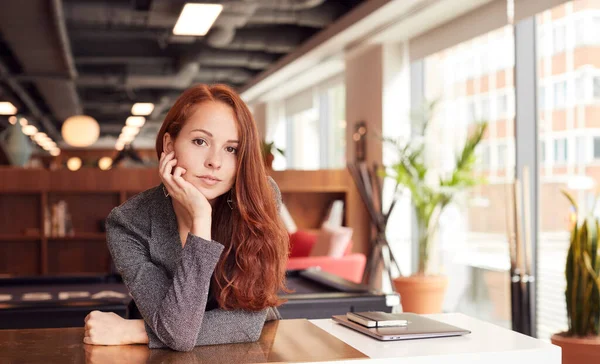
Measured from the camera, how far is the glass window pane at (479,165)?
617 cm

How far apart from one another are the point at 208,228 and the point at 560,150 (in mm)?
4225

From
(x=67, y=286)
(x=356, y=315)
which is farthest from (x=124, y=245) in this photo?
(x=67, y=286)

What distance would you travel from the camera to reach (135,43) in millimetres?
10484

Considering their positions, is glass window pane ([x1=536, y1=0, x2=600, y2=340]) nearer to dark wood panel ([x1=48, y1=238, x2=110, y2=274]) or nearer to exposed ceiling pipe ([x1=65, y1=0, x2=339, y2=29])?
exposed ceiling pipe ([x1=65, y1=0, x2=339, y2=29])

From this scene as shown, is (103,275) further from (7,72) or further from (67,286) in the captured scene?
(7,72)

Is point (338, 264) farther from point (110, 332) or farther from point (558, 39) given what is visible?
point (110, 332)

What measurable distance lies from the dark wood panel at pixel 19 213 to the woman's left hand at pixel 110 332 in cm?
661

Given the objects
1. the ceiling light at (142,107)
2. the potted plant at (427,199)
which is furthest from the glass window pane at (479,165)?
the ceiling light at (142,107)

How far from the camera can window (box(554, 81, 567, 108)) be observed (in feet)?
17.4

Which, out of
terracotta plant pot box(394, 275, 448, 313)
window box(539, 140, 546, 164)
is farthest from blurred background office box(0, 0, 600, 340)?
terracotta plant pot box(394, 275, 448, 313)

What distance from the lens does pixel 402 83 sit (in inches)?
316

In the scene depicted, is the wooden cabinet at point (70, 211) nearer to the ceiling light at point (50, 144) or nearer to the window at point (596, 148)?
the window at point (596, 148)

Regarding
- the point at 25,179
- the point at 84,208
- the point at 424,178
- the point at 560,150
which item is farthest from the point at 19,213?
the point at 560,150

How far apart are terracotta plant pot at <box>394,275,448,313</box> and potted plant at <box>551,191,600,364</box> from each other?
2.14 metres
